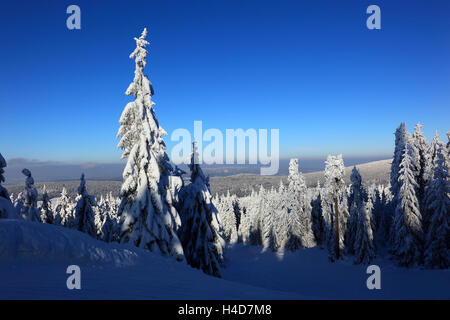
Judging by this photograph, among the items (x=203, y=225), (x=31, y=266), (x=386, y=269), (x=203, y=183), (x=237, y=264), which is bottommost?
(x=237, y=264)

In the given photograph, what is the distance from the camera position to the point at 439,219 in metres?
25.5

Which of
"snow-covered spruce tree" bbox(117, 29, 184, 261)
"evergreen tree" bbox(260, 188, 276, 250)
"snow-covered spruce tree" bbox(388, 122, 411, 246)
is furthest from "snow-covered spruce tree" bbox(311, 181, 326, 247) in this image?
"snow-covered spruce tree" bbox(117, 29, 184, 261)

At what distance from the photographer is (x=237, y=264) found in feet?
153

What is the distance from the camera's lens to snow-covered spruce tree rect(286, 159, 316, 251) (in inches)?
1781

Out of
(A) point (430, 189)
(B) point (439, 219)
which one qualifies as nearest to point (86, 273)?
(B) point (439, 219)

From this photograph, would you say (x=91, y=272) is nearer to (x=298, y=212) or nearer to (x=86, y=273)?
(x=86, y=273)

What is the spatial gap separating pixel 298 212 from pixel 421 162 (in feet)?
66.5

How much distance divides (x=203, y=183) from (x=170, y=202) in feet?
13.8

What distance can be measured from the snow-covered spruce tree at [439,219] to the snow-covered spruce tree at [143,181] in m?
26.0

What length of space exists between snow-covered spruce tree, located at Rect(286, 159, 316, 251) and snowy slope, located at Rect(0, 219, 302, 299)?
38.1 meters

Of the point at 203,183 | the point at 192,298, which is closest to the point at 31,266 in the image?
the point at 192,298

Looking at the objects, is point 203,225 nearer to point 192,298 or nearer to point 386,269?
point 192,298

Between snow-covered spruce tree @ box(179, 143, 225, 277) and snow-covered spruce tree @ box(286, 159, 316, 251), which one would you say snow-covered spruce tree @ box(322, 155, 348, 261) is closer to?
snow-covered spruce tree @ box(286, 159, 316, 251)

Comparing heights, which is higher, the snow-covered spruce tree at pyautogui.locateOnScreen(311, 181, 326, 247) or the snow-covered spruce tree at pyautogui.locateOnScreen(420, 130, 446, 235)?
the snow-covered spruce tree at pyautogui.locateOnScreen(420, 130, 446, 235)
